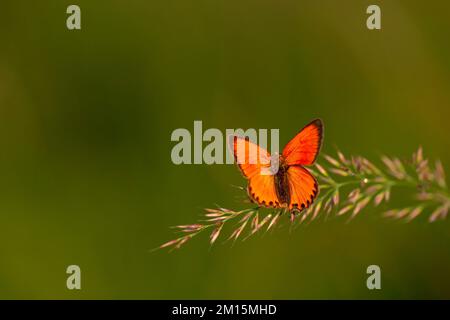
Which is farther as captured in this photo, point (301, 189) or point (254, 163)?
point (254, 163)

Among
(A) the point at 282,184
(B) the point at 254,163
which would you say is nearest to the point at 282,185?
(A) the point at 282,184

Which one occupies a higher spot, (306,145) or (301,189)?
(306,145)

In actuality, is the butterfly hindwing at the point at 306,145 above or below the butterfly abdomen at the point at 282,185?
above

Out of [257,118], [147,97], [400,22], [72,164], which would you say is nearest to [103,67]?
[147,97]

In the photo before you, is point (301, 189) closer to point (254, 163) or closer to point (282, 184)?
point (282, 184)

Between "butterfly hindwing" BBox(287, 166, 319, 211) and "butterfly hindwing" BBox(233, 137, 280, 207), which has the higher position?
"butterfly hindwing" BBox(233, 137, 280, 207)

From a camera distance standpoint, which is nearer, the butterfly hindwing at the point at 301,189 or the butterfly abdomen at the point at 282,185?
the butterfly hindwing at the point at 301,189

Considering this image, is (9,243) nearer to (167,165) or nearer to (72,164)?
(72,164)
